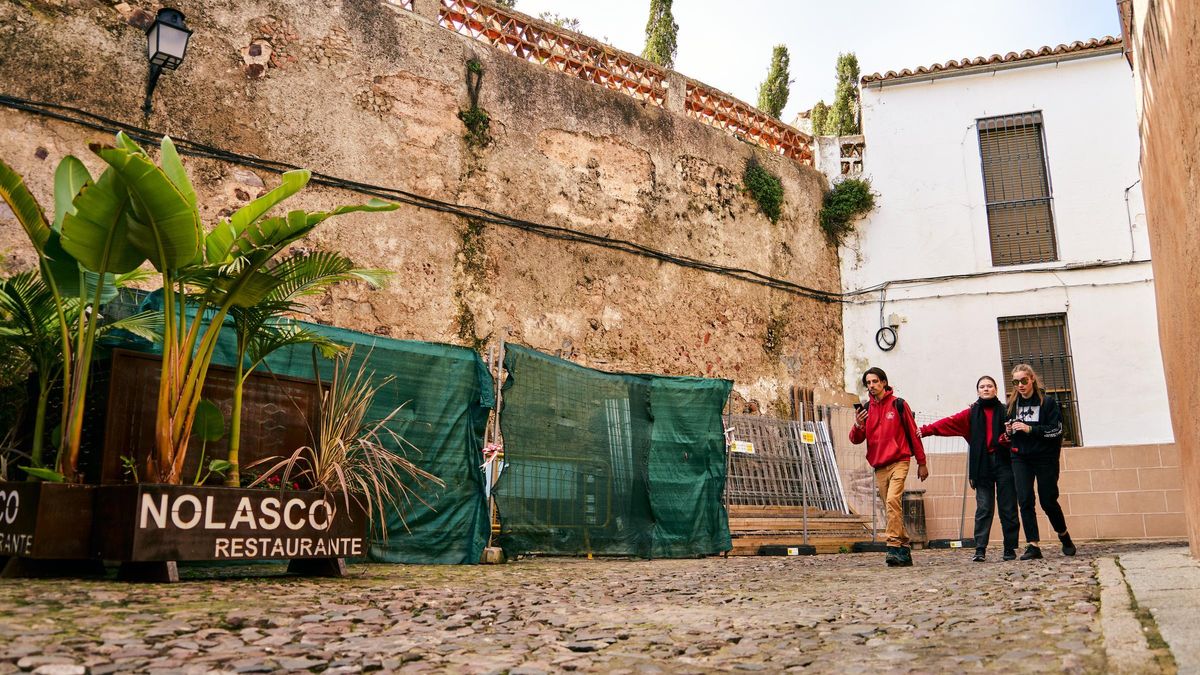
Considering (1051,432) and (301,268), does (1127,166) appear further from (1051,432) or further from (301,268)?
(301,268)

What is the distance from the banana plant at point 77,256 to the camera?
17.4ft

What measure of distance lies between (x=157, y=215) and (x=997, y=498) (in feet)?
23.6

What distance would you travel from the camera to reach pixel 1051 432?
820 centimetres

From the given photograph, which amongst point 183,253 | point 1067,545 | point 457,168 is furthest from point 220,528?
point 1067,545

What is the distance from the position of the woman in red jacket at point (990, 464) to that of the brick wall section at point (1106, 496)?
198 inches

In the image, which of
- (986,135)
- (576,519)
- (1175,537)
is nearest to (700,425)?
(576,519)

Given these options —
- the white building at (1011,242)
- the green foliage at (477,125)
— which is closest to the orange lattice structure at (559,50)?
the green foliage at (477,125)

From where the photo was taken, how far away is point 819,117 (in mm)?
23141

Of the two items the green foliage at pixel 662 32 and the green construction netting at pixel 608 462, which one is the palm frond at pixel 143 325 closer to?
the green construction netting at pixel 608 462

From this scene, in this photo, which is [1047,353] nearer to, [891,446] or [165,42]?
[891,446]

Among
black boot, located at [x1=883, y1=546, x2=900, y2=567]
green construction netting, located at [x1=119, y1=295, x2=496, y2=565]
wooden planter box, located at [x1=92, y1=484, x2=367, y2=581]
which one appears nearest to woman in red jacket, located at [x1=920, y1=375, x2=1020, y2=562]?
black boot, located at [x1=883, y1=546, x2=900, y2=567]

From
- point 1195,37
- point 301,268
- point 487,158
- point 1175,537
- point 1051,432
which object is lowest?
point 1175,537

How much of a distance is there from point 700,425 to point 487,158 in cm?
414

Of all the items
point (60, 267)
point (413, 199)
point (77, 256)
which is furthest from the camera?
point (413, 199)
